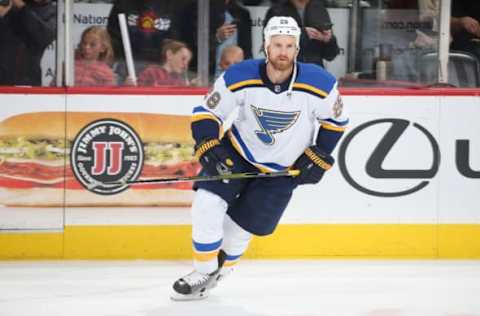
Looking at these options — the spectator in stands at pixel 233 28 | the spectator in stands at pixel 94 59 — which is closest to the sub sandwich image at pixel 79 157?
the spectator in stands at pixel 94 59

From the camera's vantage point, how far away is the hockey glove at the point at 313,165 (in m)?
4.01

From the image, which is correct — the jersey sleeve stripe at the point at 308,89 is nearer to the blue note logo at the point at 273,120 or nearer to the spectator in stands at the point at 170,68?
the blue note logo at the point at 273,120

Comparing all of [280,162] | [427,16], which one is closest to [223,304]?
[280,162]

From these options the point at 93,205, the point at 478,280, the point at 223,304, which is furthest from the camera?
the point at 93,205

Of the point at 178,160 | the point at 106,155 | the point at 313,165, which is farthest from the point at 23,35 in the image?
the point at 313,165

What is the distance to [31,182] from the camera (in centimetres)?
499

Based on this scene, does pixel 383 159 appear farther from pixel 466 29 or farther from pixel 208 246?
pixel 208 246

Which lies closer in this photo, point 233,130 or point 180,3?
point 233,130

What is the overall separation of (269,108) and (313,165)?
263mm

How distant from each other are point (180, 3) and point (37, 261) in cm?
135

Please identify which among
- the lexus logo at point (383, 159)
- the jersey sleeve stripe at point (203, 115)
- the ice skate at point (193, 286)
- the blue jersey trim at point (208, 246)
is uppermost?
the jersey sleeve stripe at point (203, 115)

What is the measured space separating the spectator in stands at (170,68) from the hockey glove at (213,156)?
3.95 feet

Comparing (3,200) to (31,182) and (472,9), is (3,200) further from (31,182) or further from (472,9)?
(472,9)

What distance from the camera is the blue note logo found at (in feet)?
13.1
